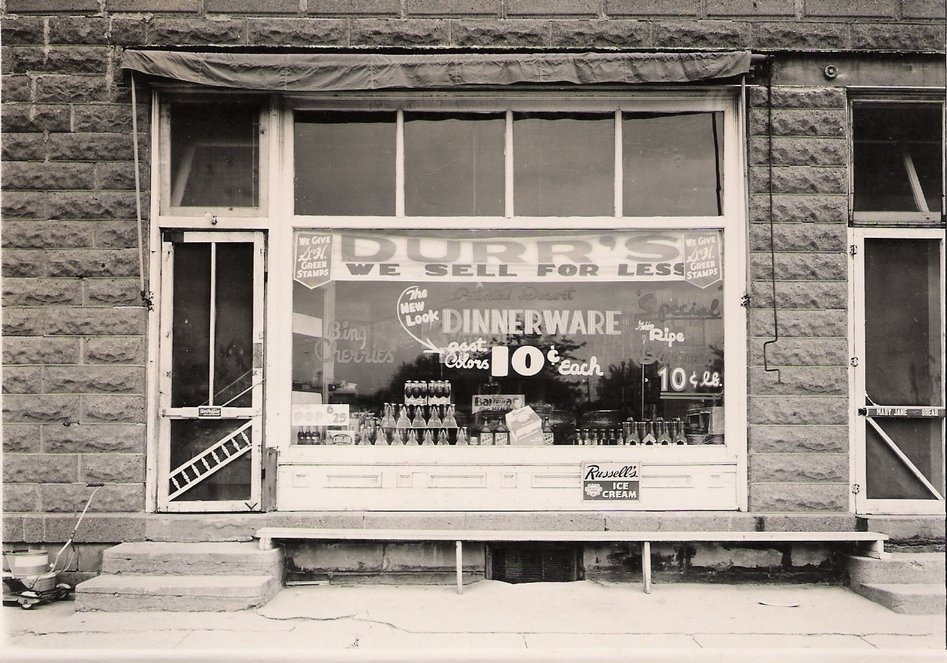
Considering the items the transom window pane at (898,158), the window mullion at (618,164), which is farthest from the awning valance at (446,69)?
the transom window pane at (898,158)

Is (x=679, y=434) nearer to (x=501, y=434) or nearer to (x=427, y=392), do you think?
(x=501, y=434)

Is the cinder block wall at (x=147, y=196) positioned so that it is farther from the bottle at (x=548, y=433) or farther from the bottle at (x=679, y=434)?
the bottle at (x=548, y=433)

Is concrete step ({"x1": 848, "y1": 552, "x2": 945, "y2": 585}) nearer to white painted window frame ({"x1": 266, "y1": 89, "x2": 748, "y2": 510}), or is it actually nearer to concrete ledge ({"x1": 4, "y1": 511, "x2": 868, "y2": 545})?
concrete ledge ({"x1": 4, "y1": 511, "x2": 868, "y2": 545})

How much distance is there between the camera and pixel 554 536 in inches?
275

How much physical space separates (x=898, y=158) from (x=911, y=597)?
4094 millimetres

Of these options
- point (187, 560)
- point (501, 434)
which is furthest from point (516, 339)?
point (187, 560)

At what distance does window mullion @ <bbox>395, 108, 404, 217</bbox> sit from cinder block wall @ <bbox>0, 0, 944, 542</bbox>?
2.33 ft

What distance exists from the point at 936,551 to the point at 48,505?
8078 mm

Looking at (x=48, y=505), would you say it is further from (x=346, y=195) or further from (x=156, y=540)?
(x=346, y=195)

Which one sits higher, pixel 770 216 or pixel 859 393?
pixel 770 216

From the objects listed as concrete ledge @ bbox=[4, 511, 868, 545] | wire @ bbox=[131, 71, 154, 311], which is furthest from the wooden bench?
wire @ bbox=[131, 71, 154, 311]

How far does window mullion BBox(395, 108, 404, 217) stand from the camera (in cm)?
751

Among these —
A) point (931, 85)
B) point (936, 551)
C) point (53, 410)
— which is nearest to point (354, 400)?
point (53, 410)

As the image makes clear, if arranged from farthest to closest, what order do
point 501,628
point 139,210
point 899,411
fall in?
point 899,411, point 139,210, point 501,628
